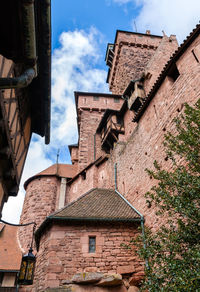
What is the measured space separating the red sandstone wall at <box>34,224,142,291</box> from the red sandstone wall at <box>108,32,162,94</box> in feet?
58.6

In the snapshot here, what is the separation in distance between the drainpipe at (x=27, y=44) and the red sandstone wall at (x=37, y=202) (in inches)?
592

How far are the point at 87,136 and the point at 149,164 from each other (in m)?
12.4

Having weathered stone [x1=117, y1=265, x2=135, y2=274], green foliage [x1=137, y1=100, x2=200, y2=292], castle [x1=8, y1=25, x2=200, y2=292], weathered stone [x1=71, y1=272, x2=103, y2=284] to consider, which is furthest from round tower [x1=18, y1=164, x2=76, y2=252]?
green foliage [x1=137, y1=100, x2=200, y2=292]

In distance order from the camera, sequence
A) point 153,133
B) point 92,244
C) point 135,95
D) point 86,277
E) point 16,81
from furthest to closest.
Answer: point 135,95
point 153,133
point 92,244
point 86,277
point 16,81

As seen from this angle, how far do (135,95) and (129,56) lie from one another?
1213 centimetres

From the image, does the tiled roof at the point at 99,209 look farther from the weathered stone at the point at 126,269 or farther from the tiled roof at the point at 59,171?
the tiled roof at the point at 59,171

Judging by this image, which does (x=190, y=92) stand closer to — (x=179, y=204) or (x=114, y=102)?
(x=179, y=204)

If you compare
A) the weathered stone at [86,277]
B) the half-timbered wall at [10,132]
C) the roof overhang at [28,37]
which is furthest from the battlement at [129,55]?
the weathered stone at [86,277]

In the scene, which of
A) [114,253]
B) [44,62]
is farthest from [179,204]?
[44,62]

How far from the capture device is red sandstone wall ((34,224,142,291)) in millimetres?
7219

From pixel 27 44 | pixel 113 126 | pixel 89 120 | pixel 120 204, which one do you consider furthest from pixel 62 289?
pixel 89 120

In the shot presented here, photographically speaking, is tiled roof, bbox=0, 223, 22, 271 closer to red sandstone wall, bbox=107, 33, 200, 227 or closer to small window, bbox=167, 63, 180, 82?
red sandstone wall, bbox=107, 33, 200, 227

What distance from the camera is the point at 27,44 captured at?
3375mm

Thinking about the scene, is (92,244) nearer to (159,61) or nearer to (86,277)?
(86,277)
